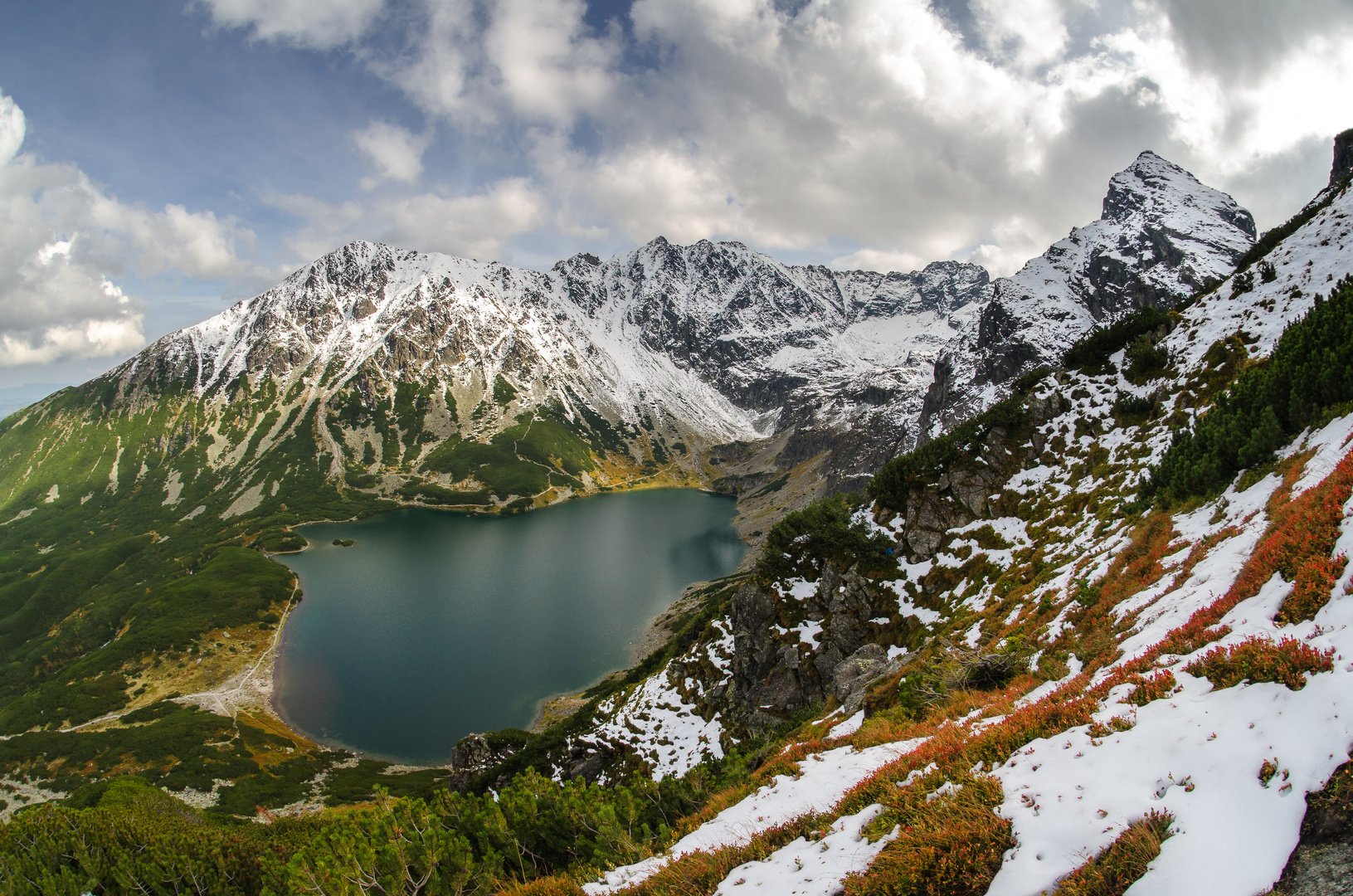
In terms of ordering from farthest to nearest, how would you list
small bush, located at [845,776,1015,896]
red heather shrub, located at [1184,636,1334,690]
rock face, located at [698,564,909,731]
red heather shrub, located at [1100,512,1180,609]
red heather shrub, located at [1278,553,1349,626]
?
rock face, located at [698,564,909,731] < red heather shrub, located at [1100,512,1180,609] < red heather shrub, located at [1278,553,1349,626] < small bush, located at [845,776,1015,896] < red heather shrub, located at [1184,636,1334,690]

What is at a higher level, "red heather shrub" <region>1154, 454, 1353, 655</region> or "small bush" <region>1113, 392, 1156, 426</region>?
"small bush" <region>1113, 392, 1156, 426</region>

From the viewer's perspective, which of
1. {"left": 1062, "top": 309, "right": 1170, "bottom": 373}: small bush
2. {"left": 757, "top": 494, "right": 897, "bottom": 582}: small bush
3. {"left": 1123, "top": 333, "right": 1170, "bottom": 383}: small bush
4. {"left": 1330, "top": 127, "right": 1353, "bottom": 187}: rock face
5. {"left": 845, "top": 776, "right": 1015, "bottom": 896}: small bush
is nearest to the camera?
{"left": 845, "top": 776, "right": 1015, "bottom": 896}: small bush

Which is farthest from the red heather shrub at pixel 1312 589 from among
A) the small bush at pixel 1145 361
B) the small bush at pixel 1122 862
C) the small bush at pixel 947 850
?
the small bush at pixel 1145 361

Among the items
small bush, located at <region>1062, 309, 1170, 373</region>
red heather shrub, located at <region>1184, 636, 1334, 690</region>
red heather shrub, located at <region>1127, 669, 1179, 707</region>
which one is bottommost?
red heather shrub, located at <region>1127, 669, 1179, 707</region>

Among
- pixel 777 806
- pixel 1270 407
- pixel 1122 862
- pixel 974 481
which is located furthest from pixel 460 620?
pixel 1122 862

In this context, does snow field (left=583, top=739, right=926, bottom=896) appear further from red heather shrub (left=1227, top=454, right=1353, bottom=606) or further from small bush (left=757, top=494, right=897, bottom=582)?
small bush (left=757, top=494, right=897, bottom=582)

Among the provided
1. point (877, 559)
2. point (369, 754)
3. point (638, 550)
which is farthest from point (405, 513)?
point (877, 559)

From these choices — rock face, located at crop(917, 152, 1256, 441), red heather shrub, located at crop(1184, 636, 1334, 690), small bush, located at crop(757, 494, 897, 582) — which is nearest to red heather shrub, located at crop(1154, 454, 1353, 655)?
red heather shrub, located at crop(1184, 636, 1334, 690)

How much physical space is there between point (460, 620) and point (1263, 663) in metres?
97.6

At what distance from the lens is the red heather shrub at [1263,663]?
518cm

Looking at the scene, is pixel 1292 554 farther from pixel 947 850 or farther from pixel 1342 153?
pixel 1342 153

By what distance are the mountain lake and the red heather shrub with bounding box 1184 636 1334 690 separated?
66462 millimetres

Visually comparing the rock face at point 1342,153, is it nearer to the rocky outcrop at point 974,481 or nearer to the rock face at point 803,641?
the rocky outcrop at point 974,481

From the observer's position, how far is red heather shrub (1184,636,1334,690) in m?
5.18
